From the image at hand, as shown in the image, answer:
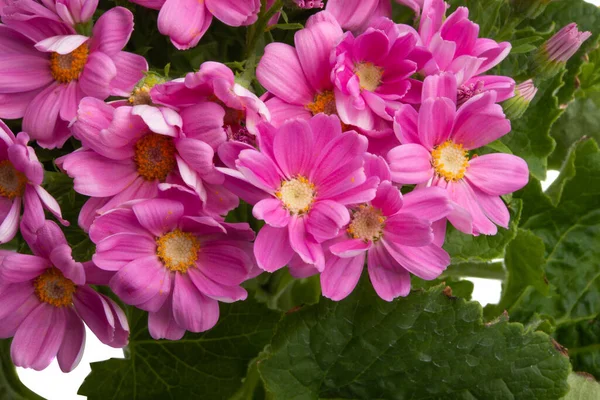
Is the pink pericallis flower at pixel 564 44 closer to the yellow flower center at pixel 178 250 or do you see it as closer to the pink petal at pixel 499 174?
the pink petal at pixel 499 174

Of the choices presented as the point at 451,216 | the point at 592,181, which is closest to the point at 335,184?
the point at 451,216

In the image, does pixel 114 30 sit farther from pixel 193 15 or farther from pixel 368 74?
pixel 368 74

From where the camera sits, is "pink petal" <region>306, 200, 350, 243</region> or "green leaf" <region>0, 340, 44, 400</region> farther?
"green leaf" <region>0, 340, 44, 400</region>

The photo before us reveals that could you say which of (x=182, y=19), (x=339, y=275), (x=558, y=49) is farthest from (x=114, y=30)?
(x=558, y=49)

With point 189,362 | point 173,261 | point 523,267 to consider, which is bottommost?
point 189,362

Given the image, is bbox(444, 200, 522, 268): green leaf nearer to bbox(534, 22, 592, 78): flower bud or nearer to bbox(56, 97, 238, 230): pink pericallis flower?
bbox(534, 22, 592, 78): flower bud

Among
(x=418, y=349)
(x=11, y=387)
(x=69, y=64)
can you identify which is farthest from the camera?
(x=11, y=387)

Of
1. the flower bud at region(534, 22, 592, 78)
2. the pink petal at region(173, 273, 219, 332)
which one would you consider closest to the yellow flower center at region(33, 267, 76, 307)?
the pink petal at region(173, 273, 219, 332)
